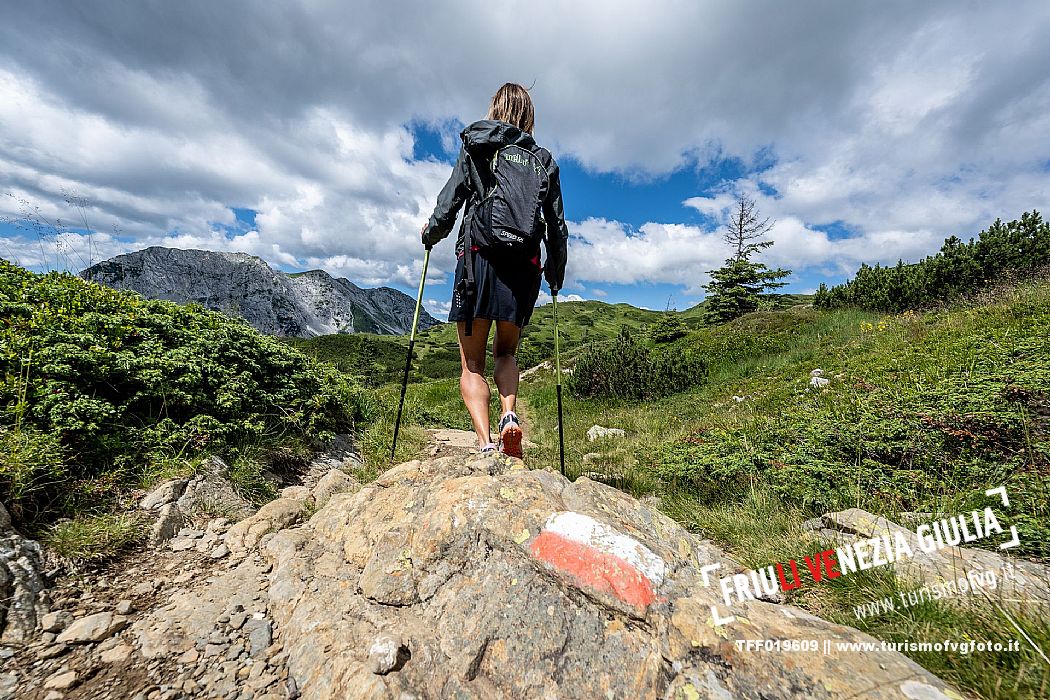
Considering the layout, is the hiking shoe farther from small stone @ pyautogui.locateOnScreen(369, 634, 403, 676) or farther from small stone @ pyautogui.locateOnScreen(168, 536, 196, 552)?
small stone @ pyautogui.locateOnScreen(168, 536, 196, 552)

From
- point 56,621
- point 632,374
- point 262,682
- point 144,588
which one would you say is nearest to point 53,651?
point 56,621

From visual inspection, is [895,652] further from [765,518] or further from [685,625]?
[765,518]

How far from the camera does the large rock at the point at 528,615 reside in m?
1.52

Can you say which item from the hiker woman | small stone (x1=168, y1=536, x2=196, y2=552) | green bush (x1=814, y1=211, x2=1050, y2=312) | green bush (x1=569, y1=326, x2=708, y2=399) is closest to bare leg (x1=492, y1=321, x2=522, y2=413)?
the hiker woman

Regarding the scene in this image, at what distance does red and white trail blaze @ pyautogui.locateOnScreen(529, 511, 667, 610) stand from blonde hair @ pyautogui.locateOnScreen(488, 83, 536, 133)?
3.53 m

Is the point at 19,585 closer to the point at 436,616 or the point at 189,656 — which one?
the point at 189,656

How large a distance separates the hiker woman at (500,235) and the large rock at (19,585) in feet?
8.32

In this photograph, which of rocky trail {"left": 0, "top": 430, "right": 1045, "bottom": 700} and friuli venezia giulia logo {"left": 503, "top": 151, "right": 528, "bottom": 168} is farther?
friuli venezia giulia logo {"left": 503, "top": 151, "right": 528, "bottom": 168}

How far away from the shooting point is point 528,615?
1.82m

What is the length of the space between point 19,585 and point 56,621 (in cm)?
29

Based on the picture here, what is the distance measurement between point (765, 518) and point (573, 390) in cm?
1026

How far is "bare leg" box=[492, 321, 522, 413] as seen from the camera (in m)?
3.79

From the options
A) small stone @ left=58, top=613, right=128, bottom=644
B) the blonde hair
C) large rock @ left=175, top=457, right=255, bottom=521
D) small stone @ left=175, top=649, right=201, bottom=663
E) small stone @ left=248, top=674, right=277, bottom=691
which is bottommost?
small stone @ left=248, top=674, right=277, bottom=691

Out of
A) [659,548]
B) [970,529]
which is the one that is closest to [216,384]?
[659,548]
